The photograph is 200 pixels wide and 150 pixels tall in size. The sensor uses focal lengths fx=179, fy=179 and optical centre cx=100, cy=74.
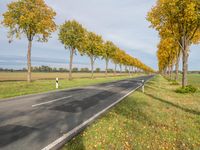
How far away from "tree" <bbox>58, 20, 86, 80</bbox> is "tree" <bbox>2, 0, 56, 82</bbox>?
9911mm

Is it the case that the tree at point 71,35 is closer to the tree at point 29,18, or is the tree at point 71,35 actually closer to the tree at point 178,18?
the tree at point 29,18

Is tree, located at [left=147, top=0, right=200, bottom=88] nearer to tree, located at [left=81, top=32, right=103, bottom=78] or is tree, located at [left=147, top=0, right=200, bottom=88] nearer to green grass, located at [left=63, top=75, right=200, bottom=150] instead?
green grass, located at [left=63, top=75, right=200, bottom=150]

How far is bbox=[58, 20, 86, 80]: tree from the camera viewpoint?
36.1 meters

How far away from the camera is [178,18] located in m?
18.2

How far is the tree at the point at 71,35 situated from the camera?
36.1 meters

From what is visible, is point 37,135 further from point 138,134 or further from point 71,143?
point 138,134

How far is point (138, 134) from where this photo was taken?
19.7 feet

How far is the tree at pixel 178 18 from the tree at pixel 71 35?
20036 mm

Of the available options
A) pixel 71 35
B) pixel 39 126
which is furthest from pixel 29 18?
pixel 39 126

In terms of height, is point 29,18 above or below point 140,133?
above

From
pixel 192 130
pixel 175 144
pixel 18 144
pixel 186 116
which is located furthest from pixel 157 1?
pixel 18 144

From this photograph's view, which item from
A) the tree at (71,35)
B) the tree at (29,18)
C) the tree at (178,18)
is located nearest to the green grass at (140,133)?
the tree at (178,18)

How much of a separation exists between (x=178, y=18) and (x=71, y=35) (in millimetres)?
22626

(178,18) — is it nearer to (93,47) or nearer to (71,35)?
(71,35)
